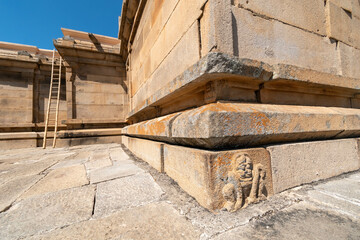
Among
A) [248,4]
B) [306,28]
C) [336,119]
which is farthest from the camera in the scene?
[306,28]

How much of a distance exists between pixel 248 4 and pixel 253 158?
135cm

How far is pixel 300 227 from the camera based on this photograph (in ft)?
2.60

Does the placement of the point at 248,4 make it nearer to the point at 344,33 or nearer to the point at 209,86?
the point at 209,86

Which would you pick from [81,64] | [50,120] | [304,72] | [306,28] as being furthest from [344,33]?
[50,120]

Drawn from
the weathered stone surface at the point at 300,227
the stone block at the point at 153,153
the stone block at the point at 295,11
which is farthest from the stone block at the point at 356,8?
the stone block at the point at 153,153

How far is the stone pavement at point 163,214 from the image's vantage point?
0.77 m

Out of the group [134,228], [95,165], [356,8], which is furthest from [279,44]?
[95,165]

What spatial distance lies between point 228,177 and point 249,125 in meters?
0.39

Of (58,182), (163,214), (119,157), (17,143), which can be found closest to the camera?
(163,214)

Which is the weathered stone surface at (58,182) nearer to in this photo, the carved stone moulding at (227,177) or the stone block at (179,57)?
the carved stone moulding at (227,177)

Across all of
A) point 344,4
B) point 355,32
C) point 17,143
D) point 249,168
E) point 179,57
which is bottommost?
point 17,143

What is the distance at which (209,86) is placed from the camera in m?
1.24

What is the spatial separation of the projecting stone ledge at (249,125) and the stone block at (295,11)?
93cm

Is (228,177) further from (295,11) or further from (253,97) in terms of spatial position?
(295,11)
